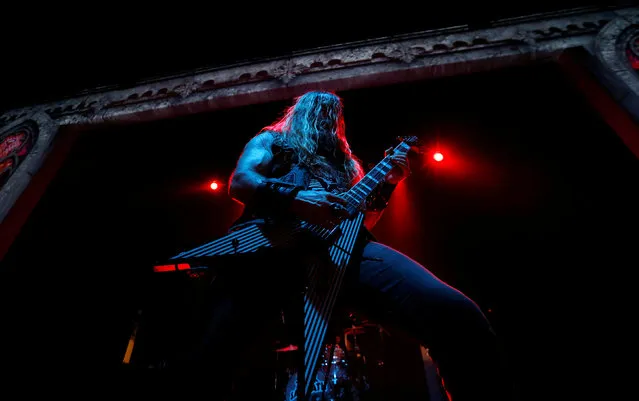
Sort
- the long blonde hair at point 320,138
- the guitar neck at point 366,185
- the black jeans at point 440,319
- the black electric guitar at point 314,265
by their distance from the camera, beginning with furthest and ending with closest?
the long blonde hair at point 320,138, the guitar neck at point 366,185, the black electric guitar at point 314,265, the black jeans at point 440,319

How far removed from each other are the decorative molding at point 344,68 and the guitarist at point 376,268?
1.59m

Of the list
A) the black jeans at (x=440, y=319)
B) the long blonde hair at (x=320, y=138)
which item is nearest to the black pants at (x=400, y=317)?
the black jeans at (x=440, y=319)

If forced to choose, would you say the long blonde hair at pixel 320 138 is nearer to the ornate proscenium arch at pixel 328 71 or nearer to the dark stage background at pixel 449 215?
the ornate proscenium arch at pixel 328 71

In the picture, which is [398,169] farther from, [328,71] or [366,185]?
[328,71]

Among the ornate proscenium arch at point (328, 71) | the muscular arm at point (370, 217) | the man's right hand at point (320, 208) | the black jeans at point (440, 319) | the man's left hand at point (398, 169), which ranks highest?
the ornate proscenium arch at point (328, 71)

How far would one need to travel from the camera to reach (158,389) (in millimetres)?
1149

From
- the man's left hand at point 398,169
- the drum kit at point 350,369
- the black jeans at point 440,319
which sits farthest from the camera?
the drum kit at point 350,369

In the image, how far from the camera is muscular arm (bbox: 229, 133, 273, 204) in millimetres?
1642

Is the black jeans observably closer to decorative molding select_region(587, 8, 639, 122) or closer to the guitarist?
the guitarist

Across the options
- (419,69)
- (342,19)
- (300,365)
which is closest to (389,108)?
(419,69)

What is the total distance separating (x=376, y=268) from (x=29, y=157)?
4.31 metres

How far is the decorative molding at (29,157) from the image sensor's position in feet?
10.2

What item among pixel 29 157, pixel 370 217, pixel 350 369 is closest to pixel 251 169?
pixel 370 217

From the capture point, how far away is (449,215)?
6.34 meters
